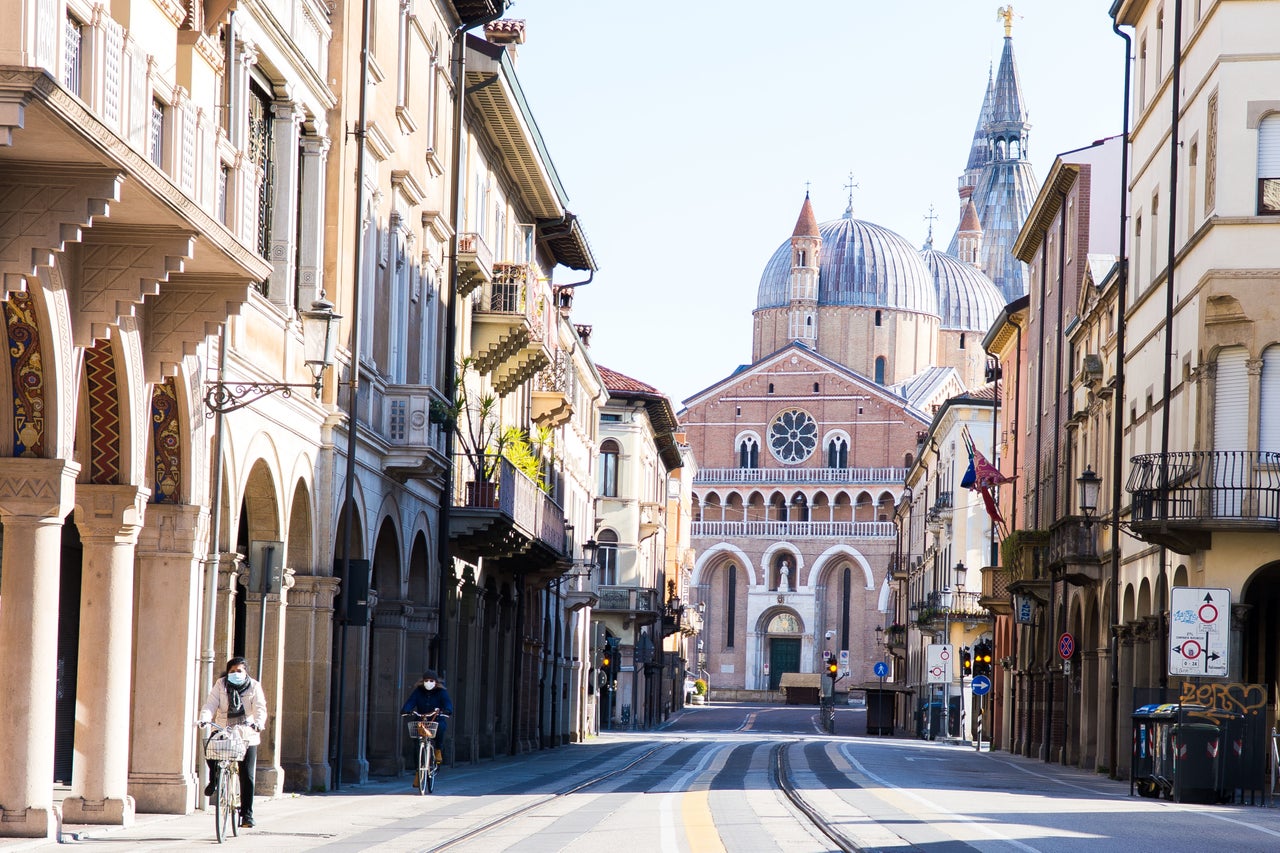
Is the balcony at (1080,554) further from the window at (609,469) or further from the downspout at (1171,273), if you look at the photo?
the window at (609,469)

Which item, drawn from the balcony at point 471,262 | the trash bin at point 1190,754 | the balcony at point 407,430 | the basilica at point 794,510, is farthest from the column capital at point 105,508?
the basilica at point 794,510

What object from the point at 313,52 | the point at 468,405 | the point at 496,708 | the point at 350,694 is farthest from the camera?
the point at 496,708

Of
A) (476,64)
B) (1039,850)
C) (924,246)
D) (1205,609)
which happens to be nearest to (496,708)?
(476,64)

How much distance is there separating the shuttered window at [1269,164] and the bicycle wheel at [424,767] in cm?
1492

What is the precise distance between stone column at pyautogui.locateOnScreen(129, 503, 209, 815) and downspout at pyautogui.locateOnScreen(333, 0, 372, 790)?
5889mm

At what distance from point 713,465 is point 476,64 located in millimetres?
89962

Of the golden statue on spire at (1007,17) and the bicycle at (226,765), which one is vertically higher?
the golden statue on spire at (1007,17)

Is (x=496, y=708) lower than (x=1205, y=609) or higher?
lower

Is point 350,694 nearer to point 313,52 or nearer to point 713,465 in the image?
point 313,52

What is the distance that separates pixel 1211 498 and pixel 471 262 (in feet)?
39.7

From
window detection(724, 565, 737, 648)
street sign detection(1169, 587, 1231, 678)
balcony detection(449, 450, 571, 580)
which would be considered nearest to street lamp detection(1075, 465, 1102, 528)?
balcony detection(449, 450, 571, 580)

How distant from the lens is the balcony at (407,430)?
2744 cm

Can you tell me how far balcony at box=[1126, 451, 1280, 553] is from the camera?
29.0m

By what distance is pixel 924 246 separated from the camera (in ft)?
542
